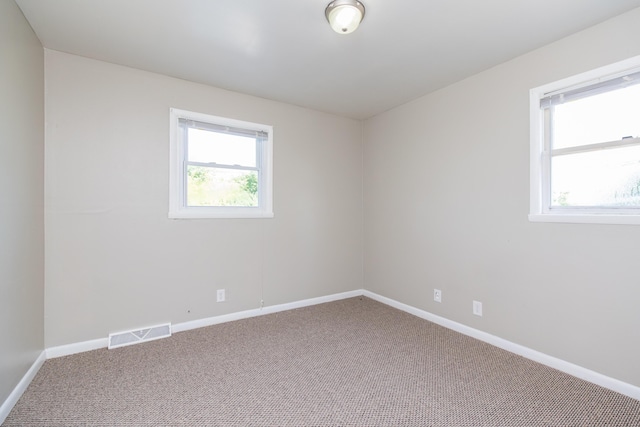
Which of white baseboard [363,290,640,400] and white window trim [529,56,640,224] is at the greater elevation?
white window trim [529,56,640,224]

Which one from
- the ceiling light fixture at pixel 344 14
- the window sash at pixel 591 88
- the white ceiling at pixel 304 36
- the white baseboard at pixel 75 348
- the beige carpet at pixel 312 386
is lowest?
the beige carpet at pixel 312 386

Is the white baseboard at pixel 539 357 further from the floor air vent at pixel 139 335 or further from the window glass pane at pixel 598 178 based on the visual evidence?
the floor air vent at pixel 139 335

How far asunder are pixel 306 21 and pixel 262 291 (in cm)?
255

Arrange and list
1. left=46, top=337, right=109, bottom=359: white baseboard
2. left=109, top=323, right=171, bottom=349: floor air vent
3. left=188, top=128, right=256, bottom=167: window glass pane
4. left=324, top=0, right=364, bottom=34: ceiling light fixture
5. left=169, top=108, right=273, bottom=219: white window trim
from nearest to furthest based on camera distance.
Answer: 1. left=324, top=0, right=364, bottom=34: ceiling light fixture
2. left=46, top=337, right=109, bottom=359: white baseboard
3. left=109, top=323, right=171, bottom=349: floor air vent
4. left=169, top=108, right=273, bottom=219: white window trim
5. left=188, top=128, right=256, bottom=167: window glass pane

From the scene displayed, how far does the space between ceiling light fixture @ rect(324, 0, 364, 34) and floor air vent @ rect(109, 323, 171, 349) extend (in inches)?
110

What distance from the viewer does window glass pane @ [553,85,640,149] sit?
190cm

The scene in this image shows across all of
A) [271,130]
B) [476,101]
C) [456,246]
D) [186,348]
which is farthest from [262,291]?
[476,101]

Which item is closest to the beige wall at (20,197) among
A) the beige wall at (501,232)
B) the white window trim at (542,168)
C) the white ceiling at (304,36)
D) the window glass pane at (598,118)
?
the white ceiling at (304,36)

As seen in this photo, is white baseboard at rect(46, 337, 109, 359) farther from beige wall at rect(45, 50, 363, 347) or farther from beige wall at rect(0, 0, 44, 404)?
beige wall at rect(0, 0, 44, 404)

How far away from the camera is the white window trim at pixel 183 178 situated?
2.76 metres

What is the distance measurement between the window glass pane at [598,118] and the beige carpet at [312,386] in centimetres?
165

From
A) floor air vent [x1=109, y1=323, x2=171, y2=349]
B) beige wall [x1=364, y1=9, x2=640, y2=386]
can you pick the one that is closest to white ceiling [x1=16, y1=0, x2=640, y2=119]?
beige wall [x1=364, y1=9, x2=640, y2=386]

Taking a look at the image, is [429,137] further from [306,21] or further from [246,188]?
[246,188]

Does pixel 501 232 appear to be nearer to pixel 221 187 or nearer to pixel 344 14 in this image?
pixel 344 14
